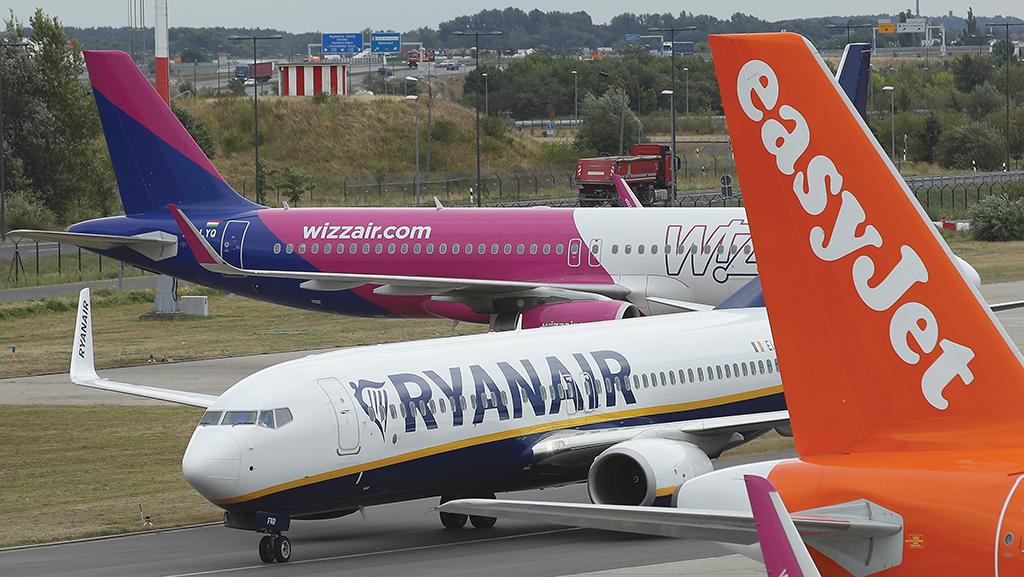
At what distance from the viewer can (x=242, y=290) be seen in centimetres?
4466

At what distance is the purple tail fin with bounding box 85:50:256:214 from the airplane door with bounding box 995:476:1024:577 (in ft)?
124

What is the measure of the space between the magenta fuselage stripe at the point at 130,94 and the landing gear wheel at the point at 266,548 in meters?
24.4

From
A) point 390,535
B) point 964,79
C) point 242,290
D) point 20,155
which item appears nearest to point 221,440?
point 390,535

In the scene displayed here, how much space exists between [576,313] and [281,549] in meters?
16.6

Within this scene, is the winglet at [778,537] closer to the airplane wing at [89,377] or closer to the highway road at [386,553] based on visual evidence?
the highway road at [386,553]

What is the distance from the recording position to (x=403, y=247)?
42594 mm

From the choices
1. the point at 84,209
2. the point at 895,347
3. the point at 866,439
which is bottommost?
the point at 84,209

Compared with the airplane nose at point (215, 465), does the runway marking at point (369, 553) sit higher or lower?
lower

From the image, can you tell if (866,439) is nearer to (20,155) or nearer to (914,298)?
(914,298)

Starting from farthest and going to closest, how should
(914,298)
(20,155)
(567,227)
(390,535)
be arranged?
(20,155)
(567,227)
(390,535)
(914,298)

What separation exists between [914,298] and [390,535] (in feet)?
52.5

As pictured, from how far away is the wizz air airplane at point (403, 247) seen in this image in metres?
39.2

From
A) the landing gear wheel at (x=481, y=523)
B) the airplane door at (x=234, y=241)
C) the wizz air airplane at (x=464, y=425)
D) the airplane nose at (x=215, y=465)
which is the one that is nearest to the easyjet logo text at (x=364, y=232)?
the airplane door at (x=234, y=241)

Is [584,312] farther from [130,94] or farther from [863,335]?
[863,335]
